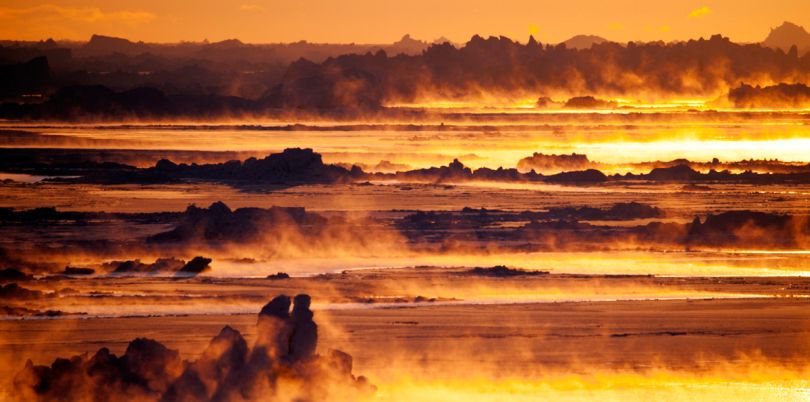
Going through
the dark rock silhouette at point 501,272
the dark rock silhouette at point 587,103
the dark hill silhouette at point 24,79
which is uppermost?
the dark rock silhouette at point 587,103

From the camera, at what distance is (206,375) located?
8305mm

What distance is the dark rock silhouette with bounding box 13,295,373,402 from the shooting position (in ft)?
27.0

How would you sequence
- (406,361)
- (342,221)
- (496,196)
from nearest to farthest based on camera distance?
→ 1. (406,361)
2. (342,221)
3. (496,196)

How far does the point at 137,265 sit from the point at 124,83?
43.7m

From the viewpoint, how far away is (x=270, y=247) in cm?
1520

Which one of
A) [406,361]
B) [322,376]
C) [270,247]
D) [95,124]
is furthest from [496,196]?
[95,124]

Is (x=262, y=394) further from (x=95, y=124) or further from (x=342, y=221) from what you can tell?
(x=95, y=124)

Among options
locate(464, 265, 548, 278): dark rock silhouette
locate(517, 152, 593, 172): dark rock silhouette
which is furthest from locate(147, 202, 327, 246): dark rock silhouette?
locate(517, 152, 593, 172): dark rock silhouette

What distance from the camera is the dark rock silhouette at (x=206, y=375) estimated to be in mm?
8219

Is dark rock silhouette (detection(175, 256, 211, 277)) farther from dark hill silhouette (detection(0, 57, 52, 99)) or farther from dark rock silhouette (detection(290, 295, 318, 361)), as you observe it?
dark hill silhouette (detection(0, 57, 52, 99))

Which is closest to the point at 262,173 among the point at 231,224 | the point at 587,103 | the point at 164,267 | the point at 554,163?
the point at 554,163

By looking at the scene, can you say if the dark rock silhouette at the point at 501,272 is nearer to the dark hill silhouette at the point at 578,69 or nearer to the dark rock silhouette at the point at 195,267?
the dark rock silhouette at the point at 195,267

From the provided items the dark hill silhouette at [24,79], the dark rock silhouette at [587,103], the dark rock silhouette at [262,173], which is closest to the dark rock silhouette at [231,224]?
the dark rock silhouette at [262,173]

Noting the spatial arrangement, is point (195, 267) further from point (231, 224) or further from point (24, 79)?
point (24, 79)
